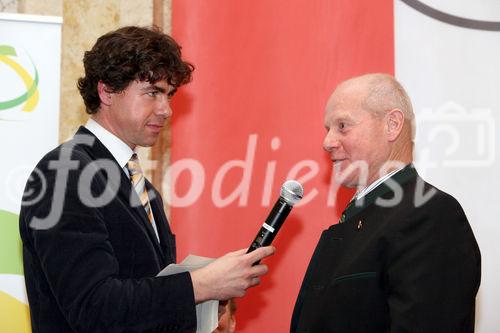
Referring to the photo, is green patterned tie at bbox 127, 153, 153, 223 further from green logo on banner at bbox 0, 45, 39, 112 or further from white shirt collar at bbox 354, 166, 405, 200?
green logo on banner at bbox 0, 45, 39, 112

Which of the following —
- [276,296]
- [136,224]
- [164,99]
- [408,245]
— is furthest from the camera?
[276,296]

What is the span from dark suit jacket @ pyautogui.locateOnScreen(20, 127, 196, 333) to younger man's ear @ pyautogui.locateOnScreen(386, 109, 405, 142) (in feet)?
2.55

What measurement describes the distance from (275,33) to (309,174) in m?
0.70

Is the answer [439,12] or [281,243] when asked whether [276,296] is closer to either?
[281,243]

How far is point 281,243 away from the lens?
3.03m

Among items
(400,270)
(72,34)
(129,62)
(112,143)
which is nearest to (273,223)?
(400,270)

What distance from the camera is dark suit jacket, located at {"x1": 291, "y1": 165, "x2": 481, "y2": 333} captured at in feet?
5.47

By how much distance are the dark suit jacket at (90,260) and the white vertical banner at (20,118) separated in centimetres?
82

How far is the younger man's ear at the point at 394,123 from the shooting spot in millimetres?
2008

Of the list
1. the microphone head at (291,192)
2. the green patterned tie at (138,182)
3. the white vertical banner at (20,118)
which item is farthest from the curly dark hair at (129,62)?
the microphone head at (291,192)

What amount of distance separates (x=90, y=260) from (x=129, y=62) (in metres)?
0.75

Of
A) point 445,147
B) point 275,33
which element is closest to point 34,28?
point 275,33

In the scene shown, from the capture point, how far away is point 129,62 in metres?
2.19

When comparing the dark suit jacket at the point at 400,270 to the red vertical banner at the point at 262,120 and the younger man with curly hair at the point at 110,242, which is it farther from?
the red vertical banner at the point at 262,120
